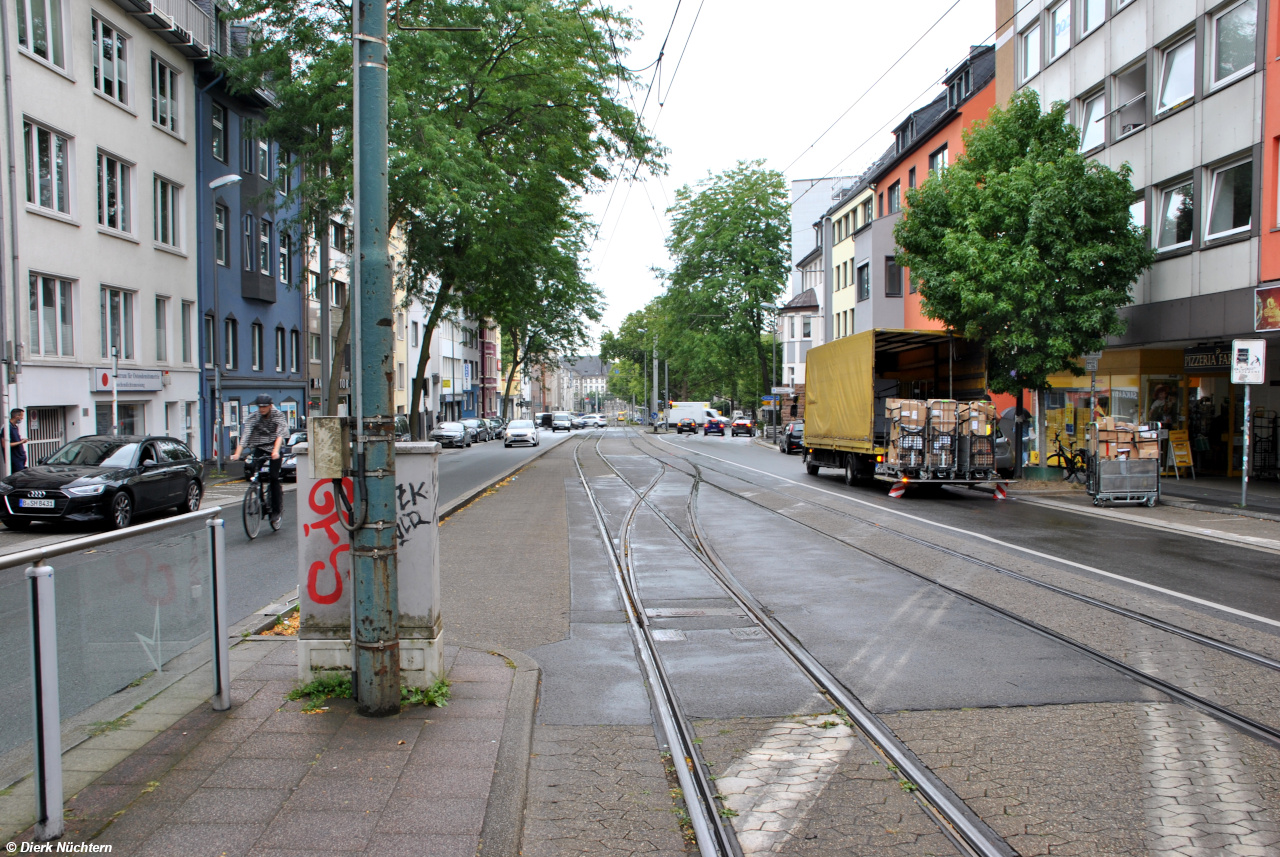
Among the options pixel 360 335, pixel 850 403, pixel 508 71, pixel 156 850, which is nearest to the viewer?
pixel 156 850

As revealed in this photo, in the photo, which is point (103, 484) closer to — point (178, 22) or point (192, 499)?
point (192, 499)

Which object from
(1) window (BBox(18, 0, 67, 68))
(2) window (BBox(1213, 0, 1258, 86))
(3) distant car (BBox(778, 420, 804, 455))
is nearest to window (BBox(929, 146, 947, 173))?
(3) distant car (BBox(778, 420, 804, 455))

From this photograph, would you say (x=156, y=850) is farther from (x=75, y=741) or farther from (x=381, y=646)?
(x=381, y=646)

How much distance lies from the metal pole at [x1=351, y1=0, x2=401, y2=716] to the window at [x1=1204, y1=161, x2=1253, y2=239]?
63.3ft

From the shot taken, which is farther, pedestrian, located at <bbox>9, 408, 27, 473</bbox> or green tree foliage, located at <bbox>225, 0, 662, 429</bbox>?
green tree foliage, located at <bbox>225, 0, 662, 429</bbox>

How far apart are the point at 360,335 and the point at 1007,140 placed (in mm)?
20146

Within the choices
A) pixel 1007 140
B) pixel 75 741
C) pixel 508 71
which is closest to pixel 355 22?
pixel 75 741

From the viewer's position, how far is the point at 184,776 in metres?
4.10

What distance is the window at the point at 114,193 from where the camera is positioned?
2406 centimetres

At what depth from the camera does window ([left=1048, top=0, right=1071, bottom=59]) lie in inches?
998

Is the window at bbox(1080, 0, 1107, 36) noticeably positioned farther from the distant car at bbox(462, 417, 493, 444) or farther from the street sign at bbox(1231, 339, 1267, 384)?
the distant car at bbox(462, 417, 493, 444)

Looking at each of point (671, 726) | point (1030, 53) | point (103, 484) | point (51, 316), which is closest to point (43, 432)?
point (51, 316)

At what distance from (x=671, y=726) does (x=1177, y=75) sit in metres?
22.0

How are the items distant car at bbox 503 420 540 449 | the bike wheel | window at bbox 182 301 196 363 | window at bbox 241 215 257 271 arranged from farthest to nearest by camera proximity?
distant car at bbox 503 420 540 449 < window at bbox 241 215 257 271 < window at bbox 182 301 196 363 < the bike wheel
